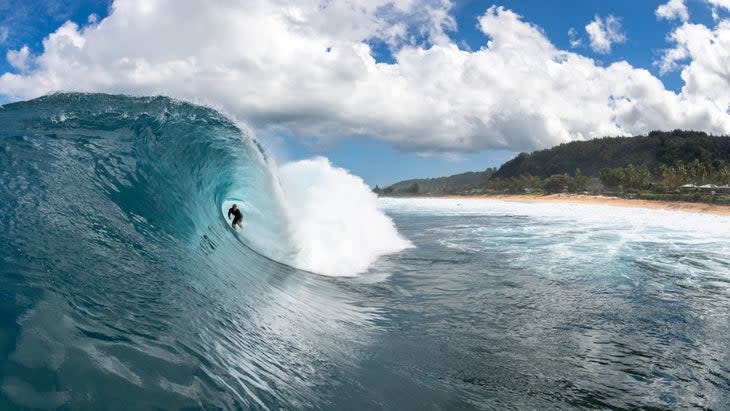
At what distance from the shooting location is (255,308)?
222 inches

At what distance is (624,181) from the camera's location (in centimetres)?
6906

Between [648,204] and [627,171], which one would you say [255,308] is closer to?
[648,204]

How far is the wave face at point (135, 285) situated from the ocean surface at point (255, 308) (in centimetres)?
2

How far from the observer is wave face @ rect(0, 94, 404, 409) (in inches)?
106

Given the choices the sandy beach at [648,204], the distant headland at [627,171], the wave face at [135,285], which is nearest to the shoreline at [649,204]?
the sandy beach at [648,204]

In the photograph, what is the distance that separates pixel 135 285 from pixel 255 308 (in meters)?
1.73

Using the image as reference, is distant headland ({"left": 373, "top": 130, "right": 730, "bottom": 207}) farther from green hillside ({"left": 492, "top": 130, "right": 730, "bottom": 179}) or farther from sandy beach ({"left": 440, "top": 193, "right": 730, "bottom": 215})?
sandy beach ({"left": 440, "top": 193, "right": 730, "bottom": 215})

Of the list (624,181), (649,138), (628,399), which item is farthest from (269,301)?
(649,138)

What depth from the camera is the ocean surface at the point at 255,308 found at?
2.97m

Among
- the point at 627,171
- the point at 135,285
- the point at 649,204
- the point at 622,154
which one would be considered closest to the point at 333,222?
the point at 135,285

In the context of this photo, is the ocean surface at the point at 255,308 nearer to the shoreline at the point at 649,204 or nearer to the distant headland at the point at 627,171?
the shoreline at the point at 649,204

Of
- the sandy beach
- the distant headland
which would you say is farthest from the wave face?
the distant headland

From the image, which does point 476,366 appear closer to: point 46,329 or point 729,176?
point 46,329

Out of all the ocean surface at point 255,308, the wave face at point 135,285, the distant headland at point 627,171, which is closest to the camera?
the wave face at point 135,285
